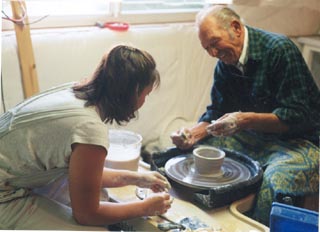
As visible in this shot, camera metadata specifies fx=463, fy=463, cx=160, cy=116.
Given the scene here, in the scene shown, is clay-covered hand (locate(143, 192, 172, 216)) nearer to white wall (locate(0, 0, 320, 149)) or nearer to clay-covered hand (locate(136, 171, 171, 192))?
clay-covered hand (locate(136, 171, 171, 192))

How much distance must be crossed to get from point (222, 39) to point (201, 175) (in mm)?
448

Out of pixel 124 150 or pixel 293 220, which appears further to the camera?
pixel 124 150

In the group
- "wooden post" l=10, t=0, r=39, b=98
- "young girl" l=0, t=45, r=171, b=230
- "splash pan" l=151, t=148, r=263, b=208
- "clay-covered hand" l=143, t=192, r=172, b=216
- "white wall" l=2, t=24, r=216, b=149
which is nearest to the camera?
"young girl" l=0, t=45, r=171, b=230

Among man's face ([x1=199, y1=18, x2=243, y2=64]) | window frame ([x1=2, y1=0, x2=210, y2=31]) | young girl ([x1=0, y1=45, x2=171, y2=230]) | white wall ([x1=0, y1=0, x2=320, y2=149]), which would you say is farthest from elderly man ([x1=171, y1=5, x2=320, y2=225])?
young girl ([x1=0, y1=45, x2=171, y2=230])

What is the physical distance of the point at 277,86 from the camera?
155 centimetres

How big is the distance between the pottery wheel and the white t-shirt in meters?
0.40

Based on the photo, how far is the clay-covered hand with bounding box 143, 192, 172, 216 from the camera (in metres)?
1.27

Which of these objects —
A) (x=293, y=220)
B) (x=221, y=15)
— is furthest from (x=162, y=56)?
(x=293, y=220)

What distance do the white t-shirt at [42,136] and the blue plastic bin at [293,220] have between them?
0.47m

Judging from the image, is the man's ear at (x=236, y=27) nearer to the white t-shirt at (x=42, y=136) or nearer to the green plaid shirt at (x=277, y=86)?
the green plaid shirt at (x=277, y=86)

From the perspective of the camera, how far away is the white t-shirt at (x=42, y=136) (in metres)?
1.13

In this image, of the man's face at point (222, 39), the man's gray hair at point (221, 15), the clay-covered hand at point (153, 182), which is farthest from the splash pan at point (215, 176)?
the man's gray hair at point (221, 15)

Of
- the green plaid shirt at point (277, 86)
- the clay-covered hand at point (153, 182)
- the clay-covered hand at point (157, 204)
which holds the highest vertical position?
the green plaid shirt at point (277, 86)

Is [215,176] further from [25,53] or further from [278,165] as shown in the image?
[25,53]
